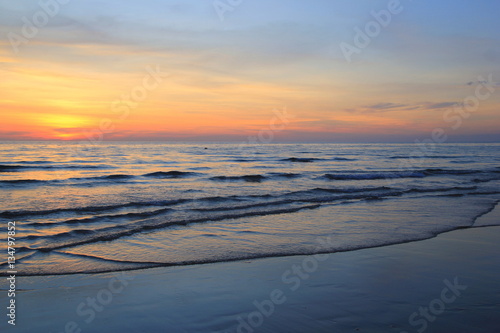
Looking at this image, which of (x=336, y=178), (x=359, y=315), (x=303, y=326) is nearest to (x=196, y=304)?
(x=303, y=326)

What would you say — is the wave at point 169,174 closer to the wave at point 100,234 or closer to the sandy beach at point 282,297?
the wave at point 100,234

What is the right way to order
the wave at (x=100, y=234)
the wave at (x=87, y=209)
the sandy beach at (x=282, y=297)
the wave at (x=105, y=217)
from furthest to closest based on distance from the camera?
the wave at (x=87, y=209), the wave at (x=105, y=217), the wave at (x=100, y=234), the sandy beach at (x=282, y=297)

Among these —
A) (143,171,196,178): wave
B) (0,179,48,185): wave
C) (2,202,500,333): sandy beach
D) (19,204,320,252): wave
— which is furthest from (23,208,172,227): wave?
(143,171,196,178): wave

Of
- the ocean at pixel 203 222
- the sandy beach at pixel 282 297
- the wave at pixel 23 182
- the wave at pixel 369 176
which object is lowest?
the sandy beach at pixel 282 297

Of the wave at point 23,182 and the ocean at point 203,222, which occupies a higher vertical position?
the wave at point 23,182

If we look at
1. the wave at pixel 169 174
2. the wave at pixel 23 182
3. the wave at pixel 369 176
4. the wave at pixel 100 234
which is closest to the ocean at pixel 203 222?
the wave at pixel 100 234

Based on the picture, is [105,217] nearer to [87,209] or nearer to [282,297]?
[87,209]

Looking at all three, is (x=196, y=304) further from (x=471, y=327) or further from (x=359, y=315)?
(x=471, y=327)

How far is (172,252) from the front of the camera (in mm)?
7613

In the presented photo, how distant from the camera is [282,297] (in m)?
5.15

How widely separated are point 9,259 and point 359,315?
21.5ft

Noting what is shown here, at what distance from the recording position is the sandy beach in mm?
4328

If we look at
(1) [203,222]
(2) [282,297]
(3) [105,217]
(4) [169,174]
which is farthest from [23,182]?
(2) [282,297]

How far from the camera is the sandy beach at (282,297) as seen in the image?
4328 millimetres
